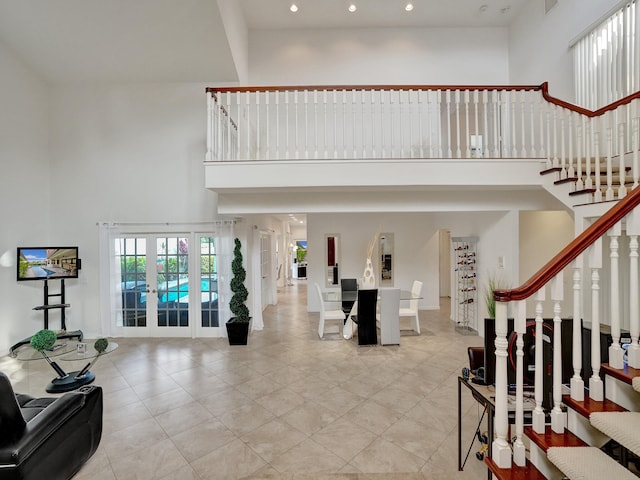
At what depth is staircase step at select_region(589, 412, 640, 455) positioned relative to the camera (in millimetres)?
1397

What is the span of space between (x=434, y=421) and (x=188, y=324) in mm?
4498

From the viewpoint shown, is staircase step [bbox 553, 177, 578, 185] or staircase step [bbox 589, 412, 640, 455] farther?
staircase step [bbox 553, 177, 578, 185]

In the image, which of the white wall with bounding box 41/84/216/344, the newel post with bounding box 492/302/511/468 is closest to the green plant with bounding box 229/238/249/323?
the white wall with bounding box 41/84/216/344

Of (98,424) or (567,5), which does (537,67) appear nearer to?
(567,5)

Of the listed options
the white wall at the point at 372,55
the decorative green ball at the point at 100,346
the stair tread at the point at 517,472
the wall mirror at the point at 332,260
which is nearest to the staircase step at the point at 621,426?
the stair tread at the point at 517,472

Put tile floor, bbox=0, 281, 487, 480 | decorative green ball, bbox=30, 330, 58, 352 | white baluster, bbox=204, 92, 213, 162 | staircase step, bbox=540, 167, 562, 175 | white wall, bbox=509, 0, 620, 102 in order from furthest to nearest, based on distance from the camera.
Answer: white wall, bbox=509, 0, 620, 102, white baluster, bbox=204, 92, 213, 162, staircase step, bbox=540, 167, 562, 175, decorative green ball, bbox=30, 330, 58, 352, tile floor, bbox=0, 281, 487, 480

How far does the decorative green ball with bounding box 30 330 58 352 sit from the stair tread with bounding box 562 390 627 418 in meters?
4.59

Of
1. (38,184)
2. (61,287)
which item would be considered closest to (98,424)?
(61,287)

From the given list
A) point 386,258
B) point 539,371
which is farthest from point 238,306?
point 539,371

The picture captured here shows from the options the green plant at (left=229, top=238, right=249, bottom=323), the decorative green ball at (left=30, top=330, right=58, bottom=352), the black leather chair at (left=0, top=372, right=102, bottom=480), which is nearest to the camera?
the black leather chair at (left=0, top=372, right=102, bottom=480)

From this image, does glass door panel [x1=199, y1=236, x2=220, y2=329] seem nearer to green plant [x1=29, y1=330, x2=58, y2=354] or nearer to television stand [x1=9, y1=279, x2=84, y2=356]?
television stand [x1=9, y1=279, x2=84, y2=356]

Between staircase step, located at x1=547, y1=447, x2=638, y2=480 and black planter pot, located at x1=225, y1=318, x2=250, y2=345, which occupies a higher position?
staircase step, located at x1=547, y1=447, x2=638, y2=480

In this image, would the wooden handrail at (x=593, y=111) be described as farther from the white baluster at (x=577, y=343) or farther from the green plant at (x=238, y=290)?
the green plant at (x=238, y=290)

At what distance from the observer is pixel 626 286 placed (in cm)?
365
